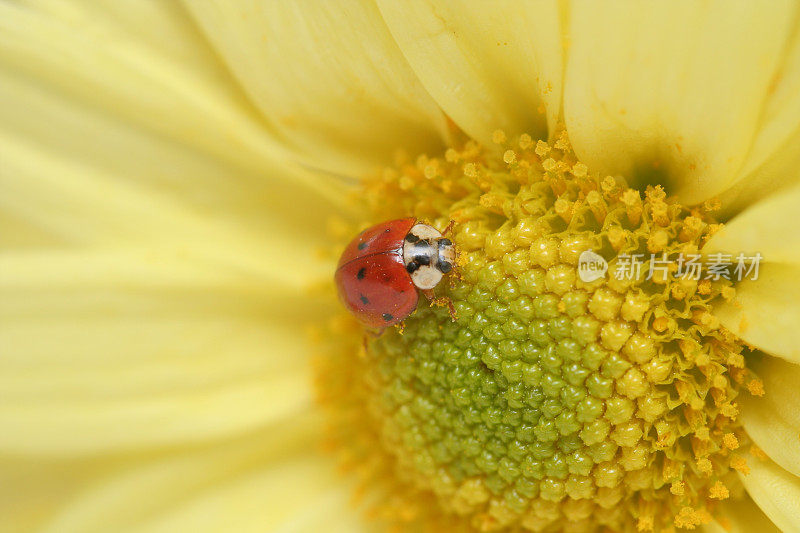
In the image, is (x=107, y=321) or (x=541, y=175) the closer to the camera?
(x=541, y=175)

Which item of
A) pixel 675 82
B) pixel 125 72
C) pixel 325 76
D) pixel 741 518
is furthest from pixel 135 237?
pixel 741 518

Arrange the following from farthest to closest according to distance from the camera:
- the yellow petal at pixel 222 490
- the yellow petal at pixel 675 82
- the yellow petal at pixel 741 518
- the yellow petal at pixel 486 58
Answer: the yellow petal at pixel 222 490, the yellow petal at pixel 741 518, the yellow petal at pixel 486 58, the yellow petal at pixel 675 82

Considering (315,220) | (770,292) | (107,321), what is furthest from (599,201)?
(107,321)

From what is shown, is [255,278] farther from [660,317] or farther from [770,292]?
[770,292]

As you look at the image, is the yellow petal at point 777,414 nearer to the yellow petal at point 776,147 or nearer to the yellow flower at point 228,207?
the yellow flower at point 228,207

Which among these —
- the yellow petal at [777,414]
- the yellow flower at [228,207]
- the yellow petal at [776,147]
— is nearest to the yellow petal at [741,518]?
the yellow flower at [228,207]

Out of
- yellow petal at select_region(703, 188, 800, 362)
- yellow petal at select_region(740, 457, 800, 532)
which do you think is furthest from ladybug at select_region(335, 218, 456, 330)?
yellow petal at select_region(740, 457, 800, 532)
